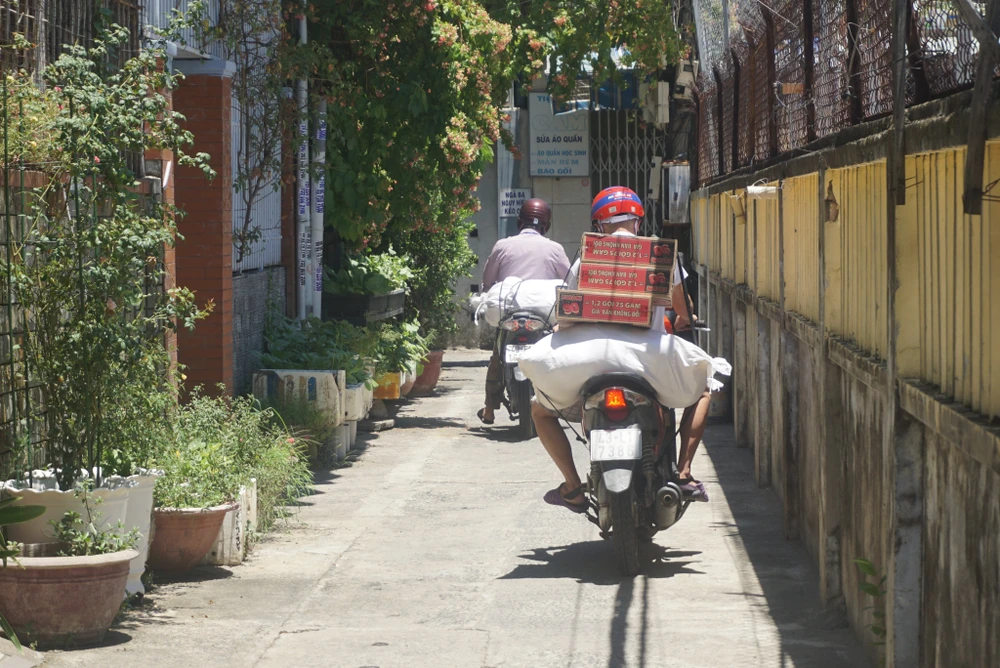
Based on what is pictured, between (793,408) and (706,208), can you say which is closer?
(793,408)

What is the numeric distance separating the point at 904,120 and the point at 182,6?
20.1 feet

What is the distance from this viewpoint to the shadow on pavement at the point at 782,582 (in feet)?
17.3

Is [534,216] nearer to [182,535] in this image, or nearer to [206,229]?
[206,229]

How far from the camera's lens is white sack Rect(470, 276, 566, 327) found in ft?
35.5

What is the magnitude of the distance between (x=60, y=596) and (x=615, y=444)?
2.54 m

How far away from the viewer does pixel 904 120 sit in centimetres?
409

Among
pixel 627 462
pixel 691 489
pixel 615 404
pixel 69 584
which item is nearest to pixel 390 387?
pixel 691 489

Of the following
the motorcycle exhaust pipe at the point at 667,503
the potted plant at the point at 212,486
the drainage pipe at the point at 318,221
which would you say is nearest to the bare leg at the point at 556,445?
the motorcycle exhaust pipe at the point at 667,503

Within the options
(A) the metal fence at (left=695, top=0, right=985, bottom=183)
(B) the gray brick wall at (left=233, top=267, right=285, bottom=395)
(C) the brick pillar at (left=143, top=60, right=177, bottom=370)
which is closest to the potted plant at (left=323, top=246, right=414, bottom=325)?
(B) the gray brick wall at (left=233, top=267, right=285, bottom=395)

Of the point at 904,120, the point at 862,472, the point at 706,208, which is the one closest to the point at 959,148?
the point at 904,120

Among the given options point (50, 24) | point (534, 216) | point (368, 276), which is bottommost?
point (368, 276)

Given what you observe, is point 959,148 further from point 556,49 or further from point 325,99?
point 556,49

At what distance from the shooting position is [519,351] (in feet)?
35.7

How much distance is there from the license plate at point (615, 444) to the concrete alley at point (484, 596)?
24.4 inches
